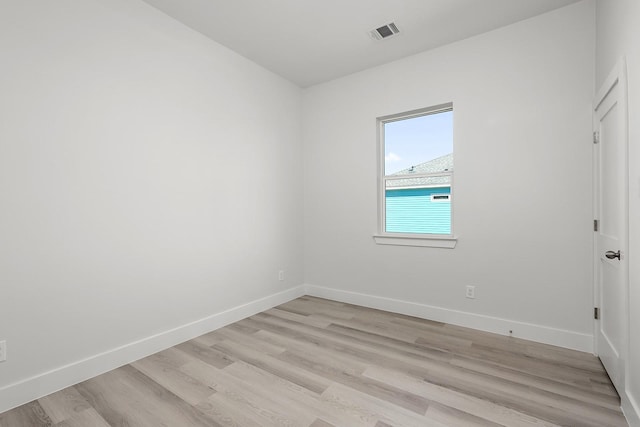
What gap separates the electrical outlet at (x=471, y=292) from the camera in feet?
10.2

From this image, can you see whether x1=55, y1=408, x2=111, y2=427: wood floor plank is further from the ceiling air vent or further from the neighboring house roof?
the ceiling air vent

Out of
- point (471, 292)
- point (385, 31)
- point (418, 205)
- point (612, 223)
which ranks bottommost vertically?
point (471, 292)

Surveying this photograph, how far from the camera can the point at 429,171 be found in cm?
346

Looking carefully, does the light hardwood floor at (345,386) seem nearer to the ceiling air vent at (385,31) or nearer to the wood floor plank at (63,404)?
the wood floor plank at (63,404)

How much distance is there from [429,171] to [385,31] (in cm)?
150

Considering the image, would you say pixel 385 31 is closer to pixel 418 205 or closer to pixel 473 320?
pixel 418 205

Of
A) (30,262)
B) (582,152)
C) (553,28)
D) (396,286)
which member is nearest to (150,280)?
(30,262)

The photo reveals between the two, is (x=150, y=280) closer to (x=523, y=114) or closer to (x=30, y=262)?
(x=30, y=262)

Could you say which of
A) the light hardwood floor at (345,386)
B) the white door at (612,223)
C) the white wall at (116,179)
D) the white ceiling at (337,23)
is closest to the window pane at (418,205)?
the light hardwood floor at (345,386)

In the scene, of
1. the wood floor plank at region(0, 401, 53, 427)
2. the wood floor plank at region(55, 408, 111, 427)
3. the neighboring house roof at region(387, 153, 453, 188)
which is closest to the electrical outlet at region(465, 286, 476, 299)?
the neighboring house roof at region(387, 153, 453, 188)

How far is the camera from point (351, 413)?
1812 mm

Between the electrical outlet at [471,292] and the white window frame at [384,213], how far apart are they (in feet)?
1.44

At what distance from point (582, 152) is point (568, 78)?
0.65 metres

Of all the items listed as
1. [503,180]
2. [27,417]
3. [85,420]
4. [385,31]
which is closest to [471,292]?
[503,180]
